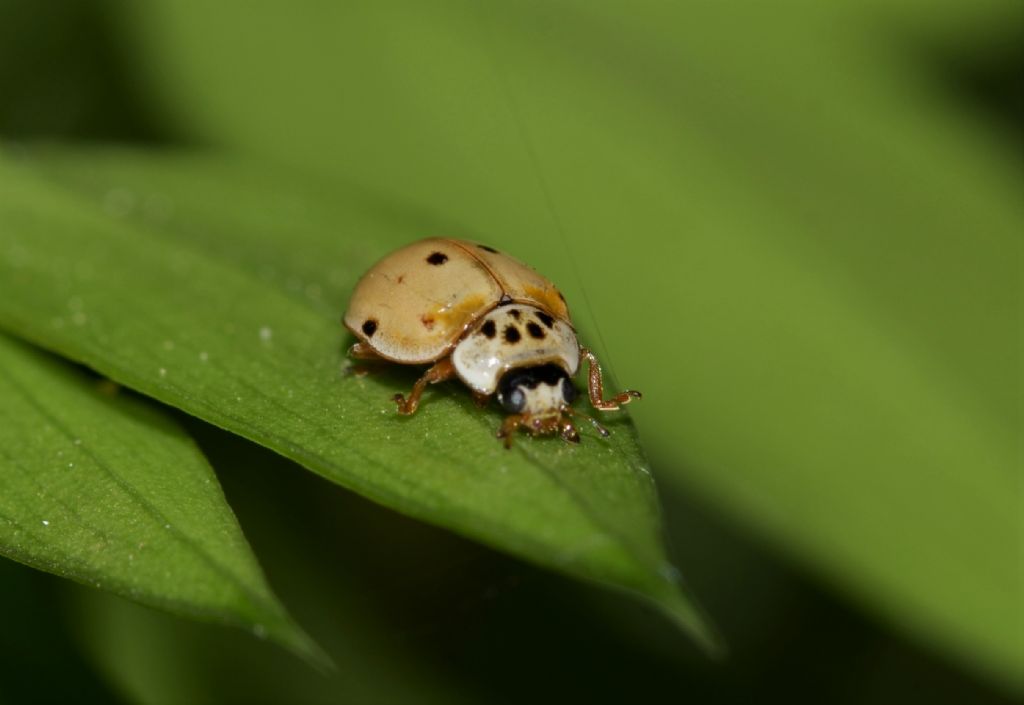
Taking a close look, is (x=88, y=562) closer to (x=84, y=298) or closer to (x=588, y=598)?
(x=84, y=298)

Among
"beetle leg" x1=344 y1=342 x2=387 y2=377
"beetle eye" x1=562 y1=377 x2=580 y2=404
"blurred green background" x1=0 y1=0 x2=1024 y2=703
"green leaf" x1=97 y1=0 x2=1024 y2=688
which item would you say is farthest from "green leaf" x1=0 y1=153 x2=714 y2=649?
"green leaf" x1=97 y1=0 x2=1024 y2=688

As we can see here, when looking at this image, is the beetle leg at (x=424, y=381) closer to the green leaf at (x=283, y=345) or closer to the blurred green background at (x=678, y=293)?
the green leaf at (x=283, y=345)

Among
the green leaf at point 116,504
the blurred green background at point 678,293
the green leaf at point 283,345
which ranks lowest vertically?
the green leaf at point 116,504

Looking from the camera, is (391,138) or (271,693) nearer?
(271,693)

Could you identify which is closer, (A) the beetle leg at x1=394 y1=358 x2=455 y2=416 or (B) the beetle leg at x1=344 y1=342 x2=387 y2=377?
(A) the beetle leg at x1=394 y1=358 x2=455 y2=416

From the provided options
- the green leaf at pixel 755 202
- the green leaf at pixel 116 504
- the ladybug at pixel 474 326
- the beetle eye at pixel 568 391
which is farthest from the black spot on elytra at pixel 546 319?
the green leaf at pixel 116 504

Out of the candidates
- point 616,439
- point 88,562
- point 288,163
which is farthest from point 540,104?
point 88,562

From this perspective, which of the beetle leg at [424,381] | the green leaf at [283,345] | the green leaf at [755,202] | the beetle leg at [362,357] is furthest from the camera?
the green leaf at [755,202]

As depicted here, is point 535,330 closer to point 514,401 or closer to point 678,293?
point 514,401

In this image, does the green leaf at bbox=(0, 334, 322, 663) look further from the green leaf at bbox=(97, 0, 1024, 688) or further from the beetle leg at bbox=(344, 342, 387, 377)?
the green leaf at bbox=(97, 0, 1024, 688)
